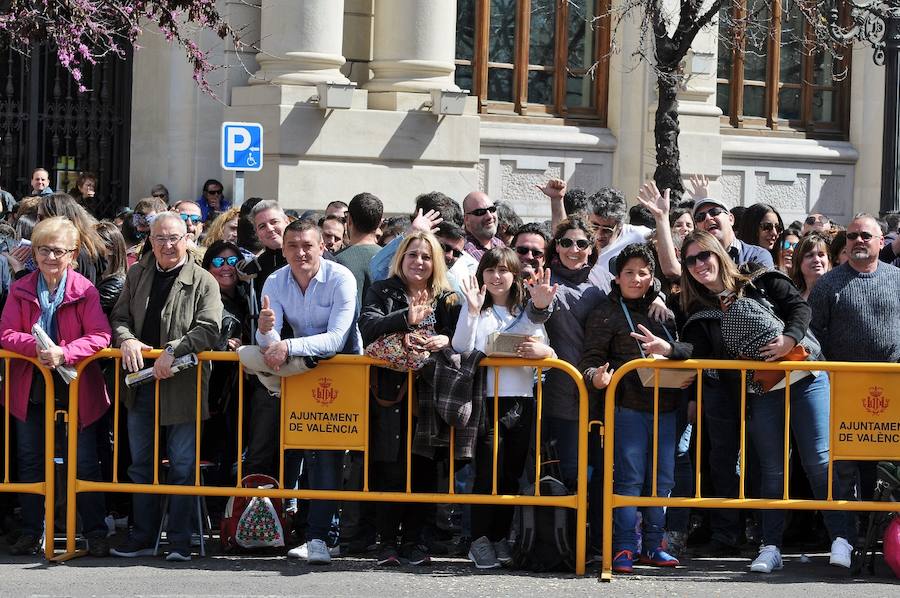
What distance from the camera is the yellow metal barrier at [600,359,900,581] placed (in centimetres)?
834

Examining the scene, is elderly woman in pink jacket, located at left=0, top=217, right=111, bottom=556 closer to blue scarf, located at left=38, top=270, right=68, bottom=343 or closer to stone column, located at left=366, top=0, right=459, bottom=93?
blue scarf, located at left=38, top=270, right=68, bottom=343

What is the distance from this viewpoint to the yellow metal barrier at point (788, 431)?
834 cm

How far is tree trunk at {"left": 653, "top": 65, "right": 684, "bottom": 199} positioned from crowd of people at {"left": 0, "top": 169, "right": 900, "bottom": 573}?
7.42 metres

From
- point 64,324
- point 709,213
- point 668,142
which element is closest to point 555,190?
point 709,213

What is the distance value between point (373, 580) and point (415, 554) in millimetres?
470

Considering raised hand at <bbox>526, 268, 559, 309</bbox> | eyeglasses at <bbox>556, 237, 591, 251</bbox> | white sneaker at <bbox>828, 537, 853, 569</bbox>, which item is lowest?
white sneaker at <bbox>828, 537, 853, 569</bbox>

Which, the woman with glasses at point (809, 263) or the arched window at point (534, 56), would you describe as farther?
the arched window at point (534, 56)

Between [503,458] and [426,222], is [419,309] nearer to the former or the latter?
[503,458]

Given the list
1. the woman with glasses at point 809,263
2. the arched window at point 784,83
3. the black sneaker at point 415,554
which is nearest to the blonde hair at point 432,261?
the black sneaker at point 415,554

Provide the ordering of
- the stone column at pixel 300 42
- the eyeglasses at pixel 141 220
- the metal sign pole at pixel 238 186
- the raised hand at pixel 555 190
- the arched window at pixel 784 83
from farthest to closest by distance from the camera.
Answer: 1. the arched window at pixel 784 83
2. the stone column at pixel 300 42
3. the metal sign pole at pixel 238 186
4. the raised hand at pixel 555 190
5. the eyeglasses at pixel 141 220

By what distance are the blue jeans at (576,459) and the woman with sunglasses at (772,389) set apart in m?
0.77

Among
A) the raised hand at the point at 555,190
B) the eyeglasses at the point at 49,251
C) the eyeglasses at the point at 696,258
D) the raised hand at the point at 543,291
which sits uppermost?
the raised hand at the point at 555,190

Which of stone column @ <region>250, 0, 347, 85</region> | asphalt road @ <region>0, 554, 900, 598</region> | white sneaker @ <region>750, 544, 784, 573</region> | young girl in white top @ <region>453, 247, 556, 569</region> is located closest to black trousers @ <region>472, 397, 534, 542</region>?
young girl in white top @ <region>453, 247, 556, 569</region>

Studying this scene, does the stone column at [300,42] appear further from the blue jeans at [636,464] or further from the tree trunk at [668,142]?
the blue jeans at [636,464]
